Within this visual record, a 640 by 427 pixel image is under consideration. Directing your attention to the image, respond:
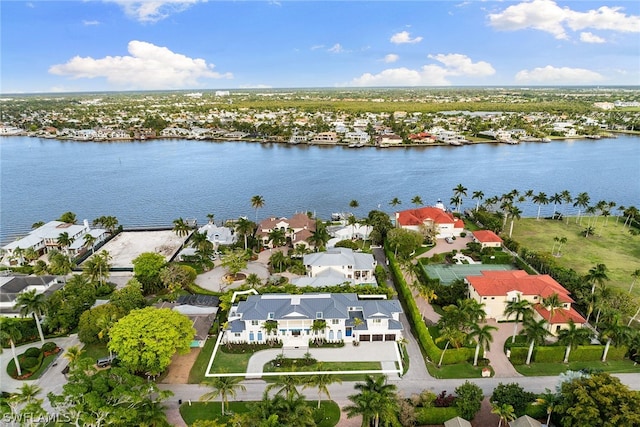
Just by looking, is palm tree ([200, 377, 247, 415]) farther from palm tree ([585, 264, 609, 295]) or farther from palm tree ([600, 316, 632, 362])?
palm tree ([585, 264, 609, 295])

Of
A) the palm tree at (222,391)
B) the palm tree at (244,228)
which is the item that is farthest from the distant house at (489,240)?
the palm tree at (222,391)

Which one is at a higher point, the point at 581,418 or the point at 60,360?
the point at 581,418

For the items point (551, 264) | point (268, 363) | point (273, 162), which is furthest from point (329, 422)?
point (273, 162)

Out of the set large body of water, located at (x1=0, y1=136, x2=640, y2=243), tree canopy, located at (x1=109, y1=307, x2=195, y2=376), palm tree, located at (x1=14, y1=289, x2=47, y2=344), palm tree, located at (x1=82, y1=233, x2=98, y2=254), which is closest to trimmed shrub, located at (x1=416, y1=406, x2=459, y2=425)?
tree canopy, located at (x1=109, y1=307, x2=195, y2=376)

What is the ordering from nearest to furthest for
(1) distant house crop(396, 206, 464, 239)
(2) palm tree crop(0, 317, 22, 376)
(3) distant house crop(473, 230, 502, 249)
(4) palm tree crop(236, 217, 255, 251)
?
(2) palm tree crop(0, 317, 22, 376) → (4) palm tree crop(236, 217, 255, 251) → (3) distant house crop(473, 230, 502, 249) → (1) distant house crop(396, 206, 464, 239)

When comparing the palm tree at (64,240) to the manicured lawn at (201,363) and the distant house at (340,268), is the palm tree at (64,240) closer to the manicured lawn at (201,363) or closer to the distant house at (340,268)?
the manicured lawn at (201,363)

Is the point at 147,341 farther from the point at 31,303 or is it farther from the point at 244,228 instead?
the point at 244,228

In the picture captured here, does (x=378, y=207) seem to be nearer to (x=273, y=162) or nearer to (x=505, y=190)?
(x=505, y=190)
